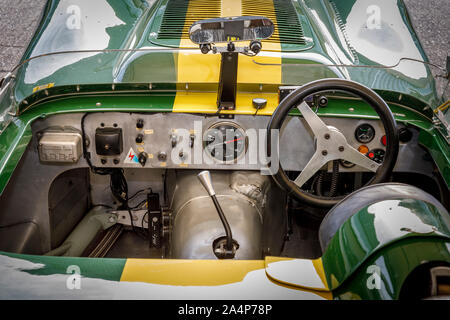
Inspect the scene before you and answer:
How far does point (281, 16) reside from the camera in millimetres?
2836

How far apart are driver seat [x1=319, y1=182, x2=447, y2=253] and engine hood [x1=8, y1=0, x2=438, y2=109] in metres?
0.77

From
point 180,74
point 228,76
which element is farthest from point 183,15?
point 228,76

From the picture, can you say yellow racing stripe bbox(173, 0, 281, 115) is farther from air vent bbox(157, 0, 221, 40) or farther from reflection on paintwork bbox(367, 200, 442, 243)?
reflection on paintwork bbox(367, 200, 442, 243)

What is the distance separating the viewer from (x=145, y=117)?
2227 mm

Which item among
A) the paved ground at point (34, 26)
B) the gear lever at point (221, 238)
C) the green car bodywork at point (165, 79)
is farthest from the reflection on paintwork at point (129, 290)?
the paved ground at point (34, 26)

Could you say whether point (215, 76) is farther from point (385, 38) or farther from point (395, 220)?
point (395, 220)

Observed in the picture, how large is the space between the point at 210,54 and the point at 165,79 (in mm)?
293

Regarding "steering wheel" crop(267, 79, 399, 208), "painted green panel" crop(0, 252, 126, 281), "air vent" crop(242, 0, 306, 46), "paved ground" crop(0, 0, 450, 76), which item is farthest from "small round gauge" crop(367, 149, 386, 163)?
"paved ground" crop(0, 0, 450, 76)

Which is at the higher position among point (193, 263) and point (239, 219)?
point (193, 263)

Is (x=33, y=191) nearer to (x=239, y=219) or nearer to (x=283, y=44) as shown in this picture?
(x=239, y=219)

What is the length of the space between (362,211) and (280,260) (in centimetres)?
29

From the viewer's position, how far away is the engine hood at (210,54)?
2.30m

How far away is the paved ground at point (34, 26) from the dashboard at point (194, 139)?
122 inches

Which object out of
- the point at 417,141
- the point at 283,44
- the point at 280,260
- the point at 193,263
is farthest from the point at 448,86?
the point at 193,263
